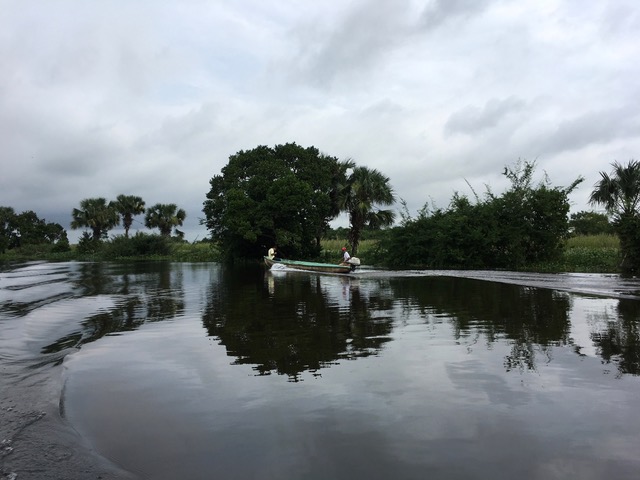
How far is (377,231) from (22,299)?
90.4ft

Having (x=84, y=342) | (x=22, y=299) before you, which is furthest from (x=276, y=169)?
(x=84, y=342)

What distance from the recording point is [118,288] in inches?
816

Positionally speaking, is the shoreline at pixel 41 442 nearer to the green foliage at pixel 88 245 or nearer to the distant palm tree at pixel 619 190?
the distant palm tree at pixel 619 190

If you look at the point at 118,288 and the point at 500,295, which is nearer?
the point at 500,295

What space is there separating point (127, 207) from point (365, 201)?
131 ft

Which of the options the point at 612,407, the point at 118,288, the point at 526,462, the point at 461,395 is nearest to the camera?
the point at 526,462

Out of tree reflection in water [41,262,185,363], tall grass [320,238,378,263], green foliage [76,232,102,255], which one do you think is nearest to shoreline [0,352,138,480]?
tree reflection in water [41,262,185,363]

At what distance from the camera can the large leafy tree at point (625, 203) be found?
2562 centimetres

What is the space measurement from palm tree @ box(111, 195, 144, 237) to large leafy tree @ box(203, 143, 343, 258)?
24035mm

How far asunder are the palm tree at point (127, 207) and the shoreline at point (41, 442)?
2477 inches

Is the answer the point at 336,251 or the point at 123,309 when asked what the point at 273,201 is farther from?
the point at 123,309

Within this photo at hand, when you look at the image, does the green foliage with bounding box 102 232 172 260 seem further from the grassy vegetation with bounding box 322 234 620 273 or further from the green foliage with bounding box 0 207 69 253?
the grassy vegetation with bounding box 322 234 620 273

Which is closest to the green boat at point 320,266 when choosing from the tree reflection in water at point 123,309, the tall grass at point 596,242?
the tree reflection in water at point 123,309

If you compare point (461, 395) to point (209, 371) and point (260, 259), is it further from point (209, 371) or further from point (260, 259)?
point (260, 259)
